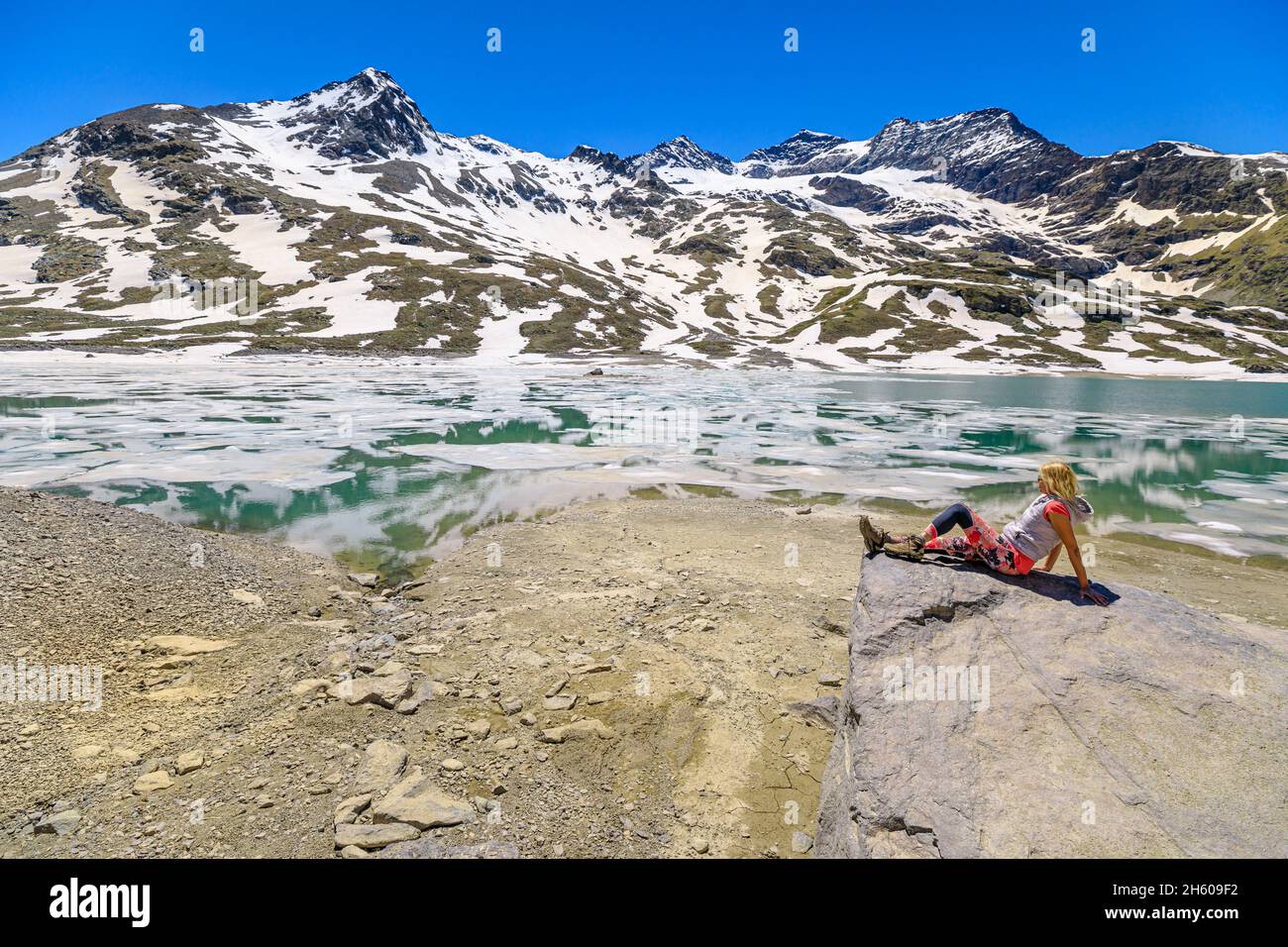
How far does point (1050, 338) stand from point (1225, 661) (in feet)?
512

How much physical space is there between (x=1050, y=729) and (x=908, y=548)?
9.28 ft

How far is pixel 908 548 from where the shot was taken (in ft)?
23.2

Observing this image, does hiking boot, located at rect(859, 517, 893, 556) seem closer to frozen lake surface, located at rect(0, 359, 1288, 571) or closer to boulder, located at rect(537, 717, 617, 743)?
boulder, located at rect(537, 717, 617, 743)

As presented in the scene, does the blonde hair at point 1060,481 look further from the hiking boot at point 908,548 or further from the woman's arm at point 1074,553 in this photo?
the hiking boot at point 908,548

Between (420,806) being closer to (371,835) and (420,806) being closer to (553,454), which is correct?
(371,835)

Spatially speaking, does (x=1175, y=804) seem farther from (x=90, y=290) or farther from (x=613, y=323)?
(x=90, y=290)

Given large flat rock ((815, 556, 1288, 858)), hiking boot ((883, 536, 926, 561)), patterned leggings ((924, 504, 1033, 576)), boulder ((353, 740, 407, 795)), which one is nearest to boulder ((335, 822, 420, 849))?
boulder ((353, 740, 407, 795))

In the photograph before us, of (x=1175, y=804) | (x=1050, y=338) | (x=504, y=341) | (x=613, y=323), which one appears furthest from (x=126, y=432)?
(x=1050, y=338)

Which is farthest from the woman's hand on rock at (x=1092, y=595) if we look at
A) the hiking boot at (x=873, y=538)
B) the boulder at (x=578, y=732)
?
the boulder at (x=578, y=732)

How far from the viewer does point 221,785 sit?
5.45 metres

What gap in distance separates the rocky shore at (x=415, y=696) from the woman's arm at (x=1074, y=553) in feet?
7.00

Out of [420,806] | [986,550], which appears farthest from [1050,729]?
[420,806]

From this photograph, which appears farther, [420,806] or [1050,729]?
[420,806]
